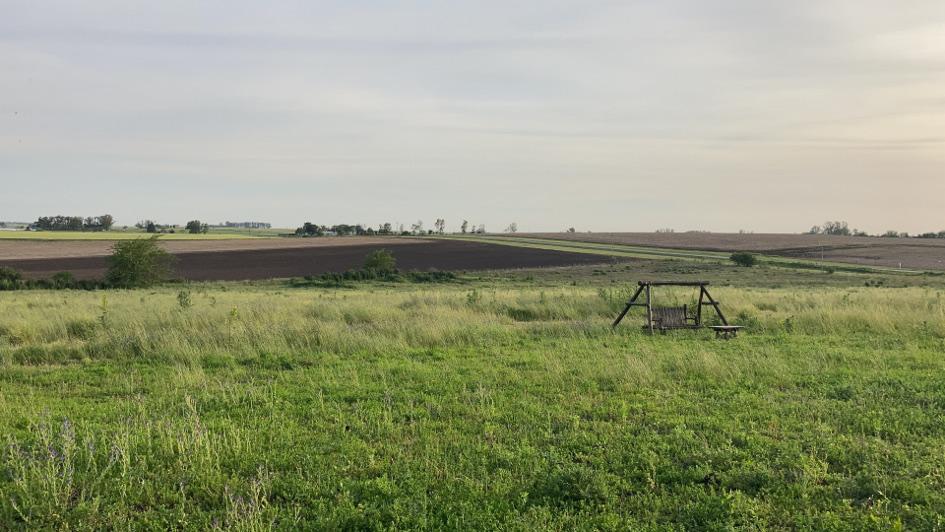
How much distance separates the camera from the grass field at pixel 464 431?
5.03 metres

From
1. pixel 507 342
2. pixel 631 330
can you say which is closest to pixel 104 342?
pixel 507 342

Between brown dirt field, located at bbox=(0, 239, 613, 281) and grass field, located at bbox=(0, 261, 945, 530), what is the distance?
45.8 metres

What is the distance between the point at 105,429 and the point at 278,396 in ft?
7.27

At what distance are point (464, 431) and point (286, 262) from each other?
68456mm

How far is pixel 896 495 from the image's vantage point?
528 centimetres

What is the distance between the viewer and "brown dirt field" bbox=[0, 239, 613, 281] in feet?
187

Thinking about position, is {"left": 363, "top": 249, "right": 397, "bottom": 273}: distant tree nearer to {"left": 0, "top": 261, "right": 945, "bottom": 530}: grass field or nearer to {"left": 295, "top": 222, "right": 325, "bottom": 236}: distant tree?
{"left": 0, "top": 261, "right": 945, "bottom": 530}: grass field

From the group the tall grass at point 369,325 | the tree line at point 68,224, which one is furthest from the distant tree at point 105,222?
the tall grass at point 369,325

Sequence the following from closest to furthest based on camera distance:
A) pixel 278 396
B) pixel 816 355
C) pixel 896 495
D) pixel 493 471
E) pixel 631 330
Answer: pixel 896 495 < pixel 493 471 < pixel 278 396 < pixel 816 355 < pixel 631 330

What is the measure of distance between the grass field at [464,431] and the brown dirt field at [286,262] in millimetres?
45842

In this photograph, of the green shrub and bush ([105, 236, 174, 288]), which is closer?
the green shrub

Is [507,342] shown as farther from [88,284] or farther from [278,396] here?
[88,284]

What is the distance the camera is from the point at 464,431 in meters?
7.02

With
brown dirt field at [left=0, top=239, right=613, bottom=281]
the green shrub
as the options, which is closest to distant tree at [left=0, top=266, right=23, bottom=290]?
brown dirt field at [left=0, top=239, right=613, bottom=281]
